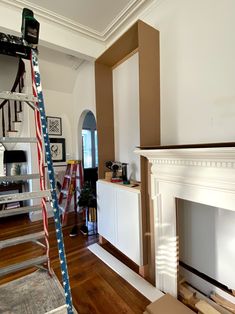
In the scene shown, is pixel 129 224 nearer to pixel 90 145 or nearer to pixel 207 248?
pixel 207 248

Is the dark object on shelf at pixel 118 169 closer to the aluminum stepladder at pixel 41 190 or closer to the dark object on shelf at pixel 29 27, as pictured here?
the aluminum stepladder at pixel 41 190

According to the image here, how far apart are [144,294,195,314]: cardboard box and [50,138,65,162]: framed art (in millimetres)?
2958

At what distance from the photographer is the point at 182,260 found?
179 cm

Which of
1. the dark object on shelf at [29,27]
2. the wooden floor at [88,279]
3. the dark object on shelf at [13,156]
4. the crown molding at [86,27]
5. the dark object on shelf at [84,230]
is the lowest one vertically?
the wooden floor at [88,279]

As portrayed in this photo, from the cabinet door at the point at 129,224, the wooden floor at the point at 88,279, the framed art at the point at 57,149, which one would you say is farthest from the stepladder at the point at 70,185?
the cabinet door at the point at 129,224

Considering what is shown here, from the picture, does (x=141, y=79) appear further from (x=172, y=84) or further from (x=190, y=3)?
(x=190, y=3)

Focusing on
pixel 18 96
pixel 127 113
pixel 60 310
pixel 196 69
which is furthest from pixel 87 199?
pixel 196 69

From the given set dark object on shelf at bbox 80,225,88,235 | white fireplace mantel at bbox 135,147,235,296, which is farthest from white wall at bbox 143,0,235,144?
dark object on shelf at bbox 80,225,88,235

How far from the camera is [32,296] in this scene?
106cm

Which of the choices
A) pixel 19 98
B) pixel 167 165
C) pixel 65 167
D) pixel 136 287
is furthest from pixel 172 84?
pixel 65 167

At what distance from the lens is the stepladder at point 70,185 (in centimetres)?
329

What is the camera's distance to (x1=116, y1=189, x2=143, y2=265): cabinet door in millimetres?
1836

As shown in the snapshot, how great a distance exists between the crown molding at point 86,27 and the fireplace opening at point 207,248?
2.12 m

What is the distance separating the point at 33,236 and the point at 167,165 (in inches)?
44.1
